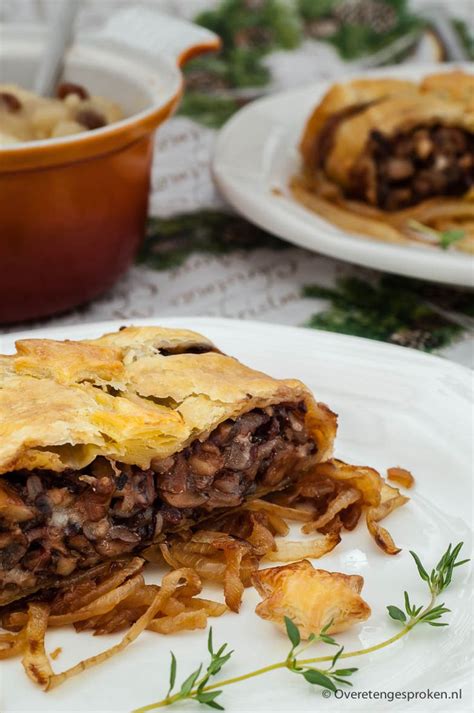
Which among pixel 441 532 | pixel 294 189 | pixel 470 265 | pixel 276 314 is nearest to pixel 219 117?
pixel 294 189

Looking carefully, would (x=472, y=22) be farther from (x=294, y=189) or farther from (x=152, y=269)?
(x=152, y=269)

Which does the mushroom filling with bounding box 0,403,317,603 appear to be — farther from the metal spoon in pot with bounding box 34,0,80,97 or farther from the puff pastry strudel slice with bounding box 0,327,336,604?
the metal spoon in pot with bounding box 34,0,80,97

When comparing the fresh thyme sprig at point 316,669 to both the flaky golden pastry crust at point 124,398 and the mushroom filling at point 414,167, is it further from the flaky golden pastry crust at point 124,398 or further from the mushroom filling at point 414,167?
the mushroom filling at point 414,167

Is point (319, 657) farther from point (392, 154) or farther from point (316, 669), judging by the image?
point (392, 154)

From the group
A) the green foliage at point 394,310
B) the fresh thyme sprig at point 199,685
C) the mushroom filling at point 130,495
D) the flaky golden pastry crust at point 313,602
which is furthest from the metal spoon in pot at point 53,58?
the fresh thyme sprig at point 199,685

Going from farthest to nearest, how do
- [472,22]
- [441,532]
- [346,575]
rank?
[472,22] < [441,532] < [346,575]

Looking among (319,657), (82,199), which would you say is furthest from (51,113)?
(319,657)
